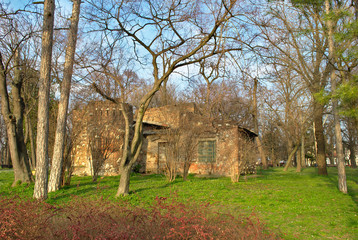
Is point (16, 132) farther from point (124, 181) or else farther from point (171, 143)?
point (171, 143)

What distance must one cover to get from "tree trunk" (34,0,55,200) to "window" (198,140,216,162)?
9.85 m

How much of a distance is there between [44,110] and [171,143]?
20.7 feet

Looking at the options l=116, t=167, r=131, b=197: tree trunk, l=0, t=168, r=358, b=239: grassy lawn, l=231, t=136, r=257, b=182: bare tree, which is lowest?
l=0, t=168, r=358, b=239: grassy lawn

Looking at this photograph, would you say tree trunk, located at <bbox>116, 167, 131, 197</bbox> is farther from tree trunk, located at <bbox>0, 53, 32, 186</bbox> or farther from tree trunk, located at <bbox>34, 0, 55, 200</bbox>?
tree trunk, located at <bbox>0, 53, 32, 186</bbox>

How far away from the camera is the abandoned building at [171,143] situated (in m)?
13.3

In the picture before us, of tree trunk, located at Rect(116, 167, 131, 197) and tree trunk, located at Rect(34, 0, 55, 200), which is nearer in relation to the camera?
tree trunk, located at Rect(34, 0, 55, 200)

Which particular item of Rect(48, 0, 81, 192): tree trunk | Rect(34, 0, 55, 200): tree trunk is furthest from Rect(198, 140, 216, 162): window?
Rect(34, 0, 55, 200): tree trunk

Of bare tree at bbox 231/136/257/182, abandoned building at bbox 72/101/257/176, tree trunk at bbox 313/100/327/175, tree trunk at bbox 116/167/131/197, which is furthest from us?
tree trunk at bbox 313/100/327/175

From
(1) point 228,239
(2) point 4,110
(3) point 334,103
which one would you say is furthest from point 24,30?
(3) point 334,103

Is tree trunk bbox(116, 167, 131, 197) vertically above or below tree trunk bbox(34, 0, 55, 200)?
below

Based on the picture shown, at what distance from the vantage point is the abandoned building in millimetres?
13335

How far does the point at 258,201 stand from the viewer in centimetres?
824

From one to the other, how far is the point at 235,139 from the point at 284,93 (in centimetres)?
826

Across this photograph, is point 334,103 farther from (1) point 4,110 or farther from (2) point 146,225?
(1) point 4,110
